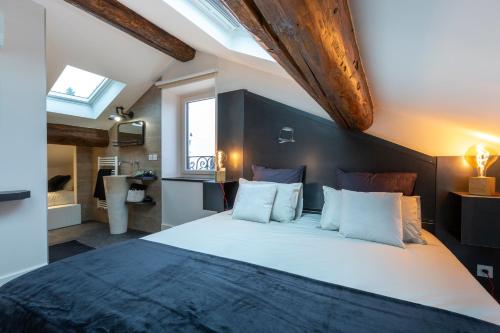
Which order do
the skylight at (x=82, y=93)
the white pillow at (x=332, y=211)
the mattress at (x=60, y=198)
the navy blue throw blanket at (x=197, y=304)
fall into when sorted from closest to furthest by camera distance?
the navy blue throw blanket at (x=197, y=304) → the white pillow at (x=332, y=211) → the skylight at (x=82, y=93) → the mattress at (x=60, y=198)

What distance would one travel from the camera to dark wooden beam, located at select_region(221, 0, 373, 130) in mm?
655

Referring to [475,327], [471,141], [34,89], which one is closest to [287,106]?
[471,141]

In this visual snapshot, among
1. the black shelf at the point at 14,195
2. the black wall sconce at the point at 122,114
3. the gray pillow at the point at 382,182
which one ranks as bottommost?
the black shelf at the point at 14,195

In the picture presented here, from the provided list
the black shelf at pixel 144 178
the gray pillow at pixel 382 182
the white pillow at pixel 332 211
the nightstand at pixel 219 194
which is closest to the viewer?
the white pillow at pixel 332 211

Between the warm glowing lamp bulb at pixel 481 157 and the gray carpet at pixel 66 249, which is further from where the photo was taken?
the gray carpet at pixel 66 249

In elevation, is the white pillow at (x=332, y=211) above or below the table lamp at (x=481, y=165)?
below

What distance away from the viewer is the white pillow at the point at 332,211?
1819 mm

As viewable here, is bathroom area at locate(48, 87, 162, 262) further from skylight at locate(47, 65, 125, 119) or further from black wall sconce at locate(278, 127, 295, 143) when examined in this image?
black wall sconce at locate(278, 127, 295, 143)

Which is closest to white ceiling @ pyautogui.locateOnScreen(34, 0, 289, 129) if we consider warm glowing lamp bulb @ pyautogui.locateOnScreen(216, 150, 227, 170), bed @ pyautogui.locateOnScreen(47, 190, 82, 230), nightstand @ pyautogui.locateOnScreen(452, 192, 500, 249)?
warm glowing lamp bulb @ pyautogui.locateOnScreen(216, 150, 227, 170)

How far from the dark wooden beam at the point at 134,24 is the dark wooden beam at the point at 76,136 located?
2.13 meters

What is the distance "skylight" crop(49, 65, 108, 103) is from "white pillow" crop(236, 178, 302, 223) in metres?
3.29

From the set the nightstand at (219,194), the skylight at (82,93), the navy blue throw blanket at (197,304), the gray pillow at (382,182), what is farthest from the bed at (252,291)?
the skylight at (82,93)

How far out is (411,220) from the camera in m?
1.65

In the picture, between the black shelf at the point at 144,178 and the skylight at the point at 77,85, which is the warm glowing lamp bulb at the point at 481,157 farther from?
the skylight at the point at 77,85
